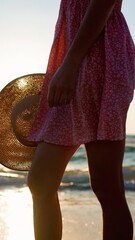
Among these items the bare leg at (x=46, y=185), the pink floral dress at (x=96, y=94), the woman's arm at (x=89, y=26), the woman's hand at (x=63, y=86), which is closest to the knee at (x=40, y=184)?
the bare leg at (x=46, y=185)

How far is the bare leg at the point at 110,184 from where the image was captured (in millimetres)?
2285

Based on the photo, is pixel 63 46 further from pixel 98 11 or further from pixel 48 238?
pixel 48 238

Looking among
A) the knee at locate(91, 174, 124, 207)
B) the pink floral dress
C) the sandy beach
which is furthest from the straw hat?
the sandy beach

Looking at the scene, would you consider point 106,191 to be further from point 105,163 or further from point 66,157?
point 66,157

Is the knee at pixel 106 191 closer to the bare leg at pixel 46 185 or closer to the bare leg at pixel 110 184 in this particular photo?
the bare leg at pixel 110 184

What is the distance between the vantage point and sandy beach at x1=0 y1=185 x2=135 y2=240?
4352 millimetres

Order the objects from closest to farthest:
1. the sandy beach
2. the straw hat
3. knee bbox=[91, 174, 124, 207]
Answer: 1. knee bbox=[91, 174, 124, 207]
2. the straw hat
3. the sandy beach

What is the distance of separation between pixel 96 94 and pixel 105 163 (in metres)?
0.29

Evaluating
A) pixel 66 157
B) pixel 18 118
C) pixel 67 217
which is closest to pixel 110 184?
pixel 66 157

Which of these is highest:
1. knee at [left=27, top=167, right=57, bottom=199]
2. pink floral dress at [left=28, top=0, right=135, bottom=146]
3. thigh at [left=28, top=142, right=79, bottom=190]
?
pink floral dress at [left=28, top=0, right=135, bottom=146]

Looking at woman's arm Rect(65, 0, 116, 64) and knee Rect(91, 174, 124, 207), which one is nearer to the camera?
woman's arm Rect(65, 0, 116, 64)

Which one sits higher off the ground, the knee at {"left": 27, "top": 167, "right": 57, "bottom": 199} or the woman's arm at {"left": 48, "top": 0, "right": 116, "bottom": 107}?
the woman's arm at {"left": 48, "top": 0, "right": 116, "bottom": 107}

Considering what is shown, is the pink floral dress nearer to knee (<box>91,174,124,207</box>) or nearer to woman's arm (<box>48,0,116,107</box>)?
woman's arm (<box>48,0,116,107</box>)

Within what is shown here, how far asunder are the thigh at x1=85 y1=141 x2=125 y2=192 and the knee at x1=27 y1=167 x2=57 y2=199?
205mm
